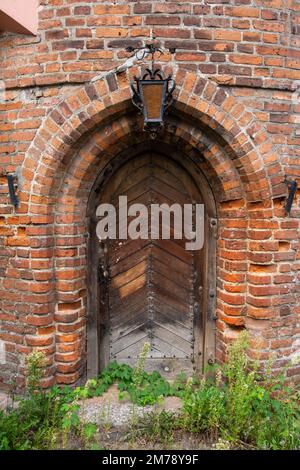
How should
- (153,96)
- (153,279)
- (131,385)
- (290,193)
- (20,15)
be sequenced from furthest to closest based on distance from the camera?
1. (153,279)
2. (131,385)
3. (290,193)
4. (20,15)
5. (153,96)

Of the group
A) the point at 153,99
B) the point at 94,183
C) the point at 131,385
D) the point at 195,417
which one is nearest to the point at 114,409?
the point at 131,385

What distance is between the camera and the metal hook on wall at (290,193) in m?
3.12

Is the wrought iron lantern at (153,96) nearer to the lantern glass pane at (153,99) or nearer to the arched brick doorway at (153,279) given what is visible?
the lantern glass pane at (153,99)

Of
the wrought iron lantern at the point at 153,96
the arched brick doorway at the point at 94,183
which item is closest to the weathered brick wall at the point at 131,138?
the arched brick doorway at the point at 94,183

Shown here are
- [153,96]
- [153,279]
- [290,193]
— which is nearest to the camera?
[153,96]

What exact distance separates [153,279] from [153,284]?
56 millimetres

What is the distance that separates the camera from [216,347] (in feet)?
11.7

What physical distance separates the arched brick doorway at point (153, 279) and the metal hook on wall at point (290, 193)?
699mm

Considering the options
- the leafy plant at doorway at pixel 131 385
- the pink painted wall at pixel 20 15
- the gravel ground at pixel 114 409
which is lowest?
the gravel ground at pixel 114 409

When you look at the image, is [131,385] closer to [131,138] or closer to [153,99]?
[131,138]

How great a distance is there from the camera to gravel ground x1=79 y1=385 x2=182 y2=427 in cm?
304

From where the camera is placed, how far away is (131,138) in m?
3.36
